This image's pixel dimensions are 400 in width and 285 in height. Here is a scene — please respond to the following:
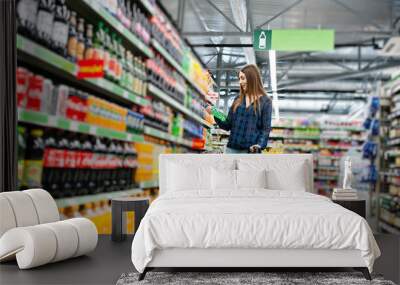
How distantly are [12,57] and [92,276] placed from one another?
188 cm

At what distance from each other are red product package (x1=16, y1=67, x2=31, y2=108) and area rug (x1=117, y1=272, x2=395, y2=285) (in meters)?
1.85

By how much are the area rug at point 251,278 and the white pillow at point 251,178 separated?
4.27ft

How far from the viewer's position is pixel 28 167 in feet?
13.8

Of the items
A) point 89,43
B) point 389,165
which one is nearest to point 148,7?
point 89,43

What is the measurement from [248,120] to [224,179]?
1.12 m

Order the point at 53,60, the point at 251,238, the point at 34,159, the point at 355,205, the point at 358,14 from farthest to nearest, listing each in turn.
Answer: the point at 358,14 < the point at 355,205 < the point at 34,159 < the point at 53,60 < the point at 251,238

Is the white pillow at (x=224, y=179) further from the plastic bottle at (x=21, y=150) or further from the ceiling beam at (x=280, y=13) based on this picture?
the ceiling beam at (x=280, y=13)

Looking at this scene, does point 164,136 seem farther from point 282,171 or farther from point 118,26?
point 282,171

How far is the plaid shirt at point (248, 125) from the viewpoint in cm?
551

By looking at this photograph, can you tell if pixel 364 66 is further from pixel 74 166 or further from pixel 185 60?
pixel 74 166

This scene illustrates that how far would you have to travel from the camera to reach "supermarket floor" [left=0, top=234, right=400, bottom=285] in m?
3.15

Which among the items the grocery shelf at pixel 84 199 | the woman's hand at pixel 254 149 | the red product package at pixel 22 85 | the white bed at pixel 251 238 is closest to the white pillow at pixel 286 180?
the woman's hand at pixel 254 149

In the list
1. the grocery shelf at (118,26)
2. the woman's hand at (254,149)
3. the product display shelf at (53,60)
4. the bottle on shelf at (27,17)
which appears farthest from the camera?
the woman's hand at (254,149)

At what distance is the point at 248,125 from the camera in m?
5.54
